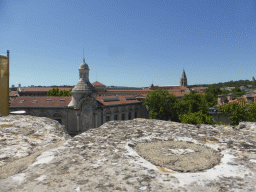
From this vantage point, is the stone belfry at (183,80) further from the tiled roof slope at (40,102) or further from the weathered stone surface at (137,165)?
the weathered stone surface at (137,165)

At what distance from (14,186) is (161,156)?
2.00 meters

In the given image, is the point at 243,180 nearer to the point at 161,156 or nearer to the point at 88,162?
the point at 161,156

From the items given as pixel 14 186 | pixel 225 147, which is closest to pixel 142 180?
pixel 14 186

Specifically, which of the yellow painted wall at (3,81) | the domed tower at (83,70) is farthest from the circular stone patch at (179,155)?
the domed tower at (83,70)

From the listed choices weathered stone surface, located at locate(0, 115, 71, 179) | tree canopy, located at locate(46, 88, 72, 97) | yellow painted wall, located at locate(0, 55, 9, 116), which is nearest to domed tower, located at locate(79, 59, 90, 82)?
tree canopy, located at locate(46, 88, 72, 97)

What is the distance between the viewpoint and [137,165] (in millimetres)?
2426

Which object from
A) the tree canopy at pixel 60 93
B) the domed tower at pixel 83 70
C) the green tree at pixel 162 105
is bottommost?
the green tree at pixel 162 105

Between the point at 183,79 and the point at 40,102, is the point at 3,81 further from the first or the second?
the point at 183,79

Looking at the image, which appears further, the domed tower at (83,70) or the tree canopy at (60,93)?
the tree canopy at (60,93)

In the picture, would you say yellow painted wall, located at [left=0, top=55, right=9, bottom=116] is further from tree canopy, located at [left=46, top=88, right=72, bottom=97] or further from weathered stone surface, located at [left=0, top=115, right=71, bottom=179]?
tree canopy, located at [left=46, top=88, right=72, bottom=97]

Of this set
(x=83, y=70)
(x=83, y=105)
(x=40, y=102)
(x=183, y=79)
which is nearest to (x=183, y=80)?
(x=183, y=79)

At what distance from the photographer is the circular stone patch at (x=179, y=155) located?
2482mm

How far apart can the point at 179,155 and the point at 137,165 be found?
85 centimetres

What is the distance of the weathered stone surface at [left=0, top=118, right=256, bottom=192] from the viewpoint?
194 centimetres
